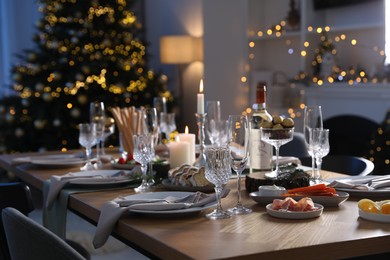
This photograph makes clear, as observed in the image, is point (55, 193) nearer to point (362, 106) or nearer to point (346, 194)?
point (346, 194)

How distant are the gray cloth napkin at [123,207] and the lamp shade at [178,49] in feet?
14.1

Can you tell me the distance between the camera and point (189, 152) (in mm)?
2596

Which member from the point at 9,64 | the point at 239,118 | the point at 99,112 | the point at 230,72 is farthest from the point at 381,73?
the point at 9,64

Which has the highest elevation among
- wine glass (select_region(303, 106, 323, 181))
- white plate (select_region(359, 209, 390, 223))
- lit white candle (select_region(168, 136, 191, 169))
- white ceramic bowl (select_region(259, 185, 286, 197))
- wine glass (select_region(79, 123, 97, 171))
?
wine glass (select_region(303, 106, 323, 181))

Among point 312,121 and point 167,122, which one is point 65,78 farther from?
point 312,121

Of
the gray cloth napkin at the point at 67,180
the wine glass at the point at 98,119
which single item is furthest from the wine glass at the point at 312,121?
the wine glass at the point at 98,119

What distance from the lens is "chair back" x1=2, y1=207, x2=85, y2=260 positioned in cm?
139

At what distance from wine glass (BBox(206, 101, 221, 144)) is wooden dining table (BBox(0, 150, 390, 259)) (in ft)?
1.96

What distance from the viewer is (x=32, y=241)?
1.49m

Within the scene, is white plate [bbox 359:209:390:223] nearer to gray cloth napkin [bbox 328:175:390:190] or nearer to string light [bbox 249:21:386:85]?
gray cloth napkin [bbox 328:175:390:190]

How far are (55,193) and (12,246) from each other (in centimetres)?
66

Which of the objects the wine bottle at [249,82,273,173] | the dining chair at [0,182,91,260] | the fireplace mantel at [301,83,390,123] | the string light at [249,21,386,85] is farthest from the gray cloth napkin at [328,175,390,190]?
the string light at [249,21,386,85]

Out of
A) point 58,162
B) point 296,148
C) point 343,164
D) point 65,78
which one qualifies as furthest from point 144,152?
point 65,78

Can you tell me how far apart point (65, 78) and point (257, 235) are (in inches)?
170
